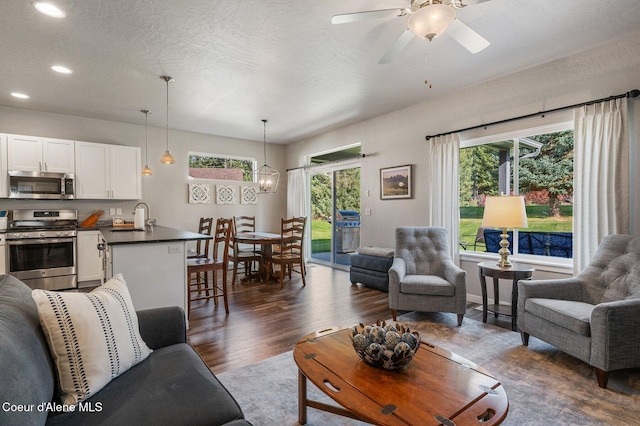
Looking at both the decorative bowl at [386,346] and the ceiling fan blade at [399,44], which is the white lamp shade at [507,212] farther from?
the decorative bowl at [386,346]

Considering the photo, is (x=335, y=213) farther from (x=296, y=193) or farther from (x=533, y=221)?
(x=533, y=221)

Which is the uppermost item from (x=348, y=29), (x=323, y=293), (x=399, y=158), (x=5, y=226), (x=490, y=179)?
(x=348, y=29)

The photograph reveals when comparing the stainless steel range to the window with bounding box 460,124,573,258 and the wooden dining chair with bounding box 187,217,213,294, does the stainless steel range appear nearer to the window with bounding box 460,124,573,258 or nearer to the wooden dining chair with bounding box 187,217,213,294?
the wooden dining chair with bounding box 187,217,213,294

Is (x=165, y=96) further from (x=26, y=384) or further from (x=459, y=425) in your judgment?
(x=459, y=425)

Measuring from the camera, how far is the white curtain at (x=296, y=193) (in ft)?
22.5

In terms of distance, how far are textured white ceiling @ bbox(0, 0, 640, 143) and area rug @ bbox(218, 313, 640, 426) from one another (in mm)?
2711

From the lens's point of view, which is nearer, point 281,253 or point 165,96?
point 165,96

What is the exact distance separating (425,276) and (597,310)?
1.59m

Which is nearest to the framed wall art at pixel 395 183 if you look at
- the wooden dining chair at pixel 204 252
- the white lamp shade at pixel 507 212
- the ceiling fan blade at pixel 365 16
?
the white lamp shade at pixel 507 212

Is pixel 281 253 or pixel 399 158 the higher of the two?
pixel 399 158

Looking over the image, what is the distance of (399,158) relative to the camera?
493 centimetres

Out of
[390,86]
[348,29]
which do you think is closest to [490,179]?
[390,86]

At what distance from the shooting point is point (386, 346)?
1.49m

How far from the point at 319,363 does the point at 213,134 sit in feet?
19.0
